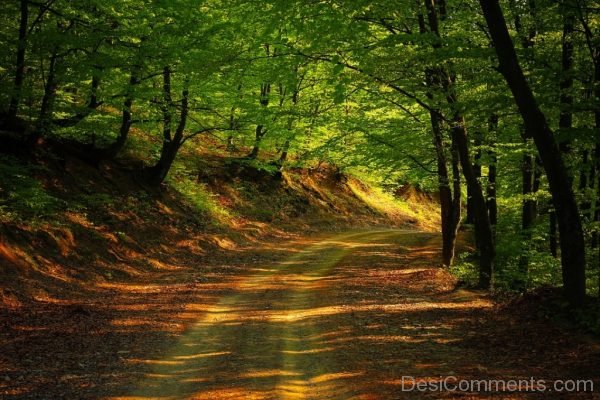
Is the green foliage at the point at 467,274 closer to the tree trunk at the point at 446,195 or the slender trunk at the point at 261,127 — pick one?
the tree trunk at the point at 446,195

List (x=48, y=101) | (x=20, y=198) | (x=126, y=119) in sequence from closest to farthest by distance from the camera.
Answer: (x=20, y=198) → (x=48, y=101) → (x=126, y=119)

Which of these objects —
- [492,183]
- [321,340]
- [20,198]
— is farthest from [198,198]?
[321,340]

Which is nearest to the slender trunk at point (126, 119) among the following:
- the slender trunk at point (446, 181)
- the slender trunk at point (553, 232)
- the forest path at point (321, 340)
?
the forest path at point (321, 340)

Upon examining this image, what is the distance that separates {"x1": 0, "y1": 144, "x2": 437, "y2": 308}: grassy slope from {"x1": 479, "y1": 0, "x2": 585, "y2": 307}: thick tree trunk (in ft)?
37.9

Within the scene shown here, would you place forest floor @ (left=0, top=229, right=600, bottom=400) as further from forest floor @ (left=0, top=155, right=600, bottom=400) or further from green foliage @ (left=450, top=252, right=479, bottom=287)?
green foliage @ (left=450, top=252, right=479, bottom=287)

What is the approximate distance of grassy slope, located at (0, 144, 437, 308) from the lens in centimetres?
1364

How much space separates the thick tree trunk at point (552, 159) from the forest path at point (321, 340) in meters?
2.40

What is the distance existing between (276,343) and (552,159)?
6.44 metres

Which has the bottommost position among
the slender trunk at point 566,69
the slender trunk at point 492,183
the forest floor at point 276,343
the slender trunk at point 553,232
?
the forest floor at point 276,343

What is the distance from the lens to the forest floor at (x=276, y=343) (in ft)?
24.3

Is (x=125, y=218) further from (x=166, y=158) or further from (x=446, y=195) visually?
(x=446, y=195)

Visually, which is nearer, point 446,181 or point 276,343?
point 276,343

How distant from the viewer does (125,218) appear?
1933cm

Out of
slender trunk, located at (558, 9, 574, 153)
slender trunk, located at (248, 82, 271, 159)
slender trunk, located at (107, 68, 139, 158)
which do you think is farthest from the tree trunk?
slender trunk, located at (248, 82, 271, 159)
